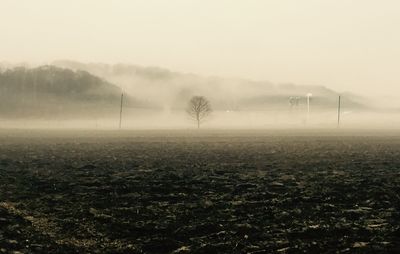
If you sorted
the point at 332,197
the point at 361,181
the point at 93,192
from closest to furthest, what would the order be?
1. the point at 332,197
2. the point at 93,192
3. the point at 361,181

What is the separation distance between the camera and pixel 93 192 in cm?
3381

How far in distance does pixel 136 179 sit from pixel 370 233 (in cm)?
2376

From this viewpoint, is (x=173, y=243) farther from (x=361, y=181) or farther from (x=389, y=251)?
(x=361, y=181)

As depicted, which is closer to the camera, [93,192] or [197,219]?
[197,219]

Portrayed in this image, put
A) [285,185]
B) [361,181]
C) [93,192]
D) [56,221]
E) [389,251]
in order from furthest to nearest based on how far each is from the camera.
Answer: [361,181] < [285,185] < [93,192] < [56,221] < [389,251]

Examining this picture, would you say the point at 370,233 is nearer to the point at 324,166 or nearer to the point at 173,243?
the point at 173,243

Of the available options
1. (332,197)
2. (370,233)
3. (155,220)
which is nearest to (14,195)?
(155,220)

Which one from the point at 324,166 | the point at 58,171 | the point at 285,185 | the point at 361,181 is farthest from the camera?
the point at 324,166

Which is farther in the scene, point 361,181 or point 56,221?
point 361,181

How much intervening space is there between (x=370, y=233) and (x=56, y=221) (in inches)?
571

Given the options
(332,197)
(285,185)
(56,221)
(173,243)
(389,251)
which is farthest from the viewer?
(285,185)

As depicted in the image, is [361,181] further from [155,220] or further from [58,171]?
[58,171]

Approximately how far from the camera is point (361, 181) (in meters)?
39.5

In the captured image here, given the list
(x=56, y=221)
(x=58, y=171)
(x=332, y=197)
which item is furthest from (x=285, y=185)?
(x=58, y=171)
